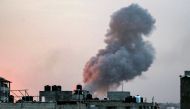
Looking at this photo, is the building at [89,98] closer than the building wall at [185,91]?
No

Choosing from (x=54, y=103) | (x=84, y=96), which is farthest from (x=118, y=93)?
(x=54, y=103)

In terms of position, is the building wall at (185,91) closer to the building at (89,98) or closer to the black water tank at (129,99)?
the building at (89,98)

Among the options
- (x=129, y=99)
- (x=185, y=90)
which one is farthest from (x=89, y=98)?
(x=185, y=90)

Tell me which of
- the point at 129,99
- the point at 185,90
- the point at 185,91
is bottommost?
the point at 129,99

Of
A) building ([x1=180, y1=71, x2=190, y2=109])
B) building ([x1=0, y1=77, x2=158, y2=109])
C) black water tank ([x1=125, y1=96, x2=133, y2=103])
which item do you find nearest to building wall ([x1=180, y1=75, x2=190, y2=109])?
building ([x1=180, y1=71, x2=190, y2=109])

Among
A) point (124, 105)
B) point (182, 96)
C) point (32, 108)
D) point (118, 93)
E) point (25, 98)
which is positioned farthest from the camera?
point (118, 93)

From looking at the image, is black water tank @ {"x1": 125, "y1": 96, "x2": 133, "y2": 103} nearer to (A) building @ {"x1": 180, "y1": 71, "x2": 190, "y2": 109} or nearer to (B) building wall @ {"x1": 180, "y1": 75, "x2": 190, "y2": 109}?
(A) building @ {"x1": 180, "y1": 71, "x2": 190, "y2": 109}

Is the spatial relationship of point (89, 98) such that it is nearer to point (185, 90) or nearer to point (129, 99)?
point (129, 99)

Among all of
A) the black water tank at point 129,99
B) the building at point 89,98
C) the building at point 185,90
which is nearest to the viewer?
the building at point 185,90

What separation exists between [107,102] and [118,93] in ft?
49.6

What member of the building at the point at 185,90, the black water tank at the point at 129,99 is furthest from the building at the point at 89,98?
the building at the point at 185,90

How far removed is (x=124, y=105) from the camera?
10669 centimetres

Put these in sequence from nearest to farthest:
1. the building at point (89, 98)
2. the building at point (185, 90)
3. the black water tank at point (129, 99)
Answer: the building at point (185, 90)
the building at point (89, 98)
the black water tank at point (129, 99)

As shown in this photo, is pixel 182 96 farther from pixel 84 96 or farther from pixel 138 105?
Answer: pixel 84 96
